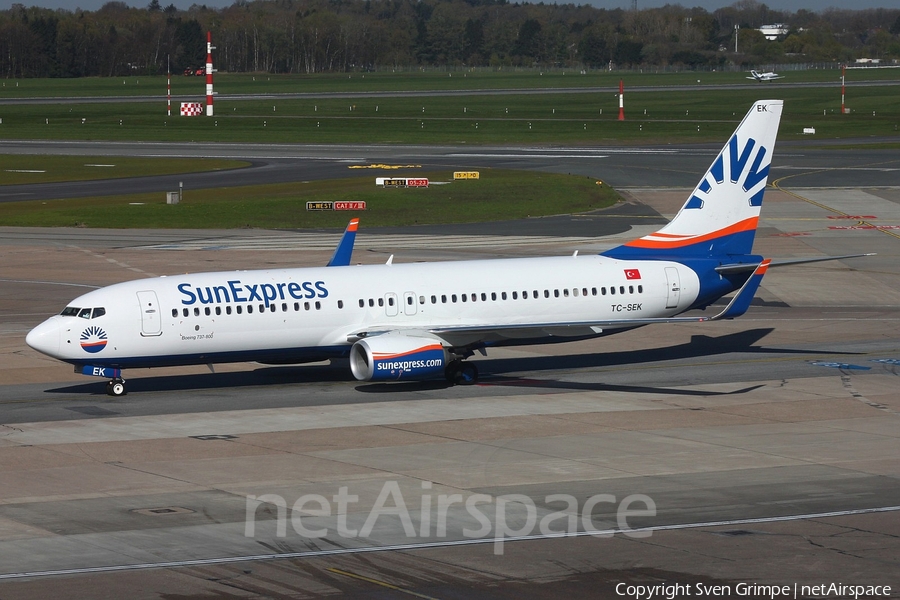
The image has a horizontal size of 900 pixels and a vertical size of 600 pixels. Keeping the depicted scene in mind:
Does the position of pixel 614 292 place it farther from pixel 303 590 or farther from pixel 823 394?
pixel 303 590

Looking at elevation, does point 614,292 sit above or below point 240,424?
above

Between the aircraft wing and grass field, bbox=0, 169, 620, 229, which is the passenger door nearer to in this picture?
the aircraft wing

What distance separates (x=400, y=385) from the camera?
41750 millimetres

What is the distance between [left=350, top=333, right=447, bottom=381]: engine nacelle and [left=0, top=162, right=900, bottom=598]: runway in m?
1.03

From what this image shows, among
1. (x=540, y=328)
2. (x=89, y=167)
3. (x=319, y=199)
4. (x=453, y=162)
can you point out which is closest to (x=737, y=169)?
(x=540, y=328)

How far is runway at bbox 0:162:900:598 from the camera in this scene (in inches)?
901

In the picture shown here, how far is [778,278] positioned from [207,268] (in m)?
29.7

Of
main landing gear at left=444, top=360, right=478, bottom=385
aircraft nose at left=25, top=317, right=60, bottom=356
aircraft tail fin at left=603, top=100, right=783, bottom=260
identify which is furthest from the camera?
aircraft tail fin at left=603, top=100, right=783, bottom=260

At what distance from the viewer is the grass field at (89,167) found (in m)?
111

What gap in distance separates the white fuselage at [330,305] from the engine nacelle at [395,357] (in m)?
1.51

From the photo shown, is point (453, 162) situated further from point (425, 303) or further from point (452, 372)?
point (452, 372)

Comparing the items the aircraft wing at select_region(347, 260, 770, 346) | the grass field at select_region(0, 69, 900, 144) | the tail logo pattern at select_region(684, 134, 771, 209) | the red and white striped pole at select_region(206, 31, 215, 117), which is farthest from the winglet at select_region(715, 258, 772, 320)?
the red and white striped pole at select_region(206, 31, 215, 117)

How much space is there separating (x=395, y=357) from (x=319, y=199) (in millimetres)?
55081

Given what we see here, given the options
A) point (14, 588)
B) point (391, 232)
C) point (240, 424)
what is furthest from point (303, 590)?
point (391, 232)
